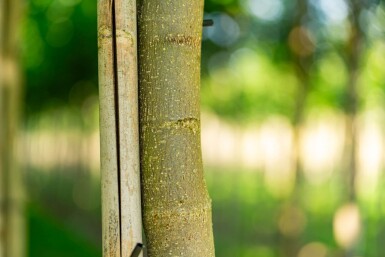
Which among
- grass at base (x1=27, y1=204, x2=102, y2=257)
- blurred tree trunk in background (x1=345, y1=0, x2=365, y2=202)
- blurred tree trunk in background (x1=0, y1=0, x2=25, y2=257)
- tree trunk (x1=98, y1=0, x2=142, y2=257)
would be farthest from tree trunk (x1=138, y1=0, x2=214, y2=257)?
grass at base (x1=27, y1=204, x2=102, y2=257)

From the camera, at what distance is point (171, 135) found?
0.92 m

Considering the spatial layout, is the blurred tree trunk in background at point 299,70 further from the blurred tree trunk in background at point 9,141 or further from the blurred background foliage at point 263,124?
the blurred tree trunk in background at point 9,141

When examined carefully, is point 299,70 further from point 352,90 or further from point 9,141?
point 9,141

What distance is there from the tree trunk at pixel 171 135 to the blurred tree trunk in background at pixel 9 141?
3770 millimetres

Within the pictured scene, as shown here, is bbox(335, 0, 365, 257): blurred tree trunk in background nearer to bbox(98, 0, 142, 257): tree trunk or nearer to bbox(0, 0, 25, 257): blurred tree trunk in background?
bbox(0, 0, 25, 257): blurred tree trunk in background

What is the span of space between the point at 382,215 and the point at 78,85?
238 inches

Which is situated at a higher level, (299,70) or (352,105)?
(299,70)

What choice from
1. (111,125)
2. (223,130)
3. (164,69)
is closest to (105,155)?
(111,125)

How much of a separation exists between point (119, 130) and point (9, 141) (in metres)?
3.81

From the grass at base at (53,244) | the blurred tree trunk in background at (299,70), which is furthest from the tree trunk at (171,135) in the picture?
the grass at base at (53,244)

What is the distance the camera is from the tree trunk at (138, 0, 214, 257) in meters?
0.91

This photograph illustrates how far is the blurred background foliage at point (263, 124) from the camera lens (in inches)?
236

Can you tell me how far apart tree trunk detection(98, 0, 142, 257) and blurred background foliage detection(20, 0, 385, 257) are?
12.7 feet

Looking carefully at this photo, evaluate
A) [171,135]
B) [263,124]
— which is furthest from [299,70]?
[171,135]
